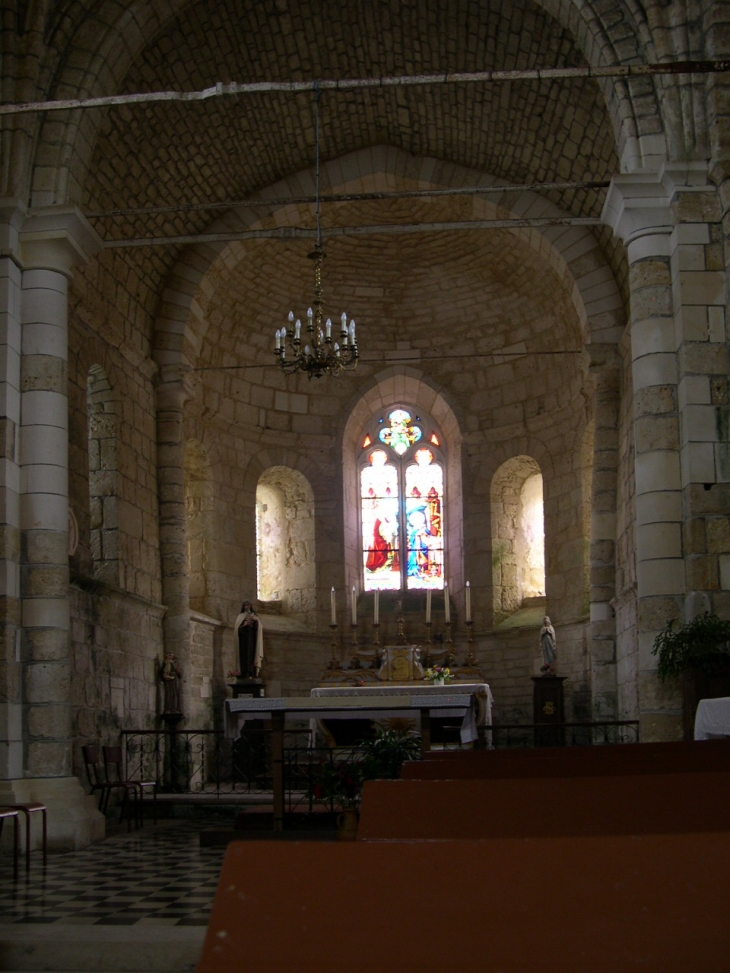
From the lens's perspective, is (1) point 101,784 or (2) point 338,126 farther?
(2) point 338,126

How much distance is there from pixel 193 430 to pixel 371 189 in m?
4.11

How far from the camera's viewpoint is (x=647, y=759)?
4.39 metres

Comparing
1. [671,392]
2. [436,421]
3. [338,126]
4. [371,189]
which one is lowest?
[671,392]

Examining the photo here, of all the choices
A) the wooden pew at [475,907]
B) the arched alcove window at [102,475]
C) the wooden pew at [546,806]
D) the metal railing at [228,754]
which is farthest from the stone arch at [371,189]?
the wooden pew at [475,907]

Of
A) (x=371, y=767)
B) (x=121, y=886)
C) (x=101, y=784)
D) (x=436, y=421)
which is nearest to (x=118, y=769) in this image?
(x=101, y=784)

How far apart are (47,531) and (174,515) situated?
4.54 meters

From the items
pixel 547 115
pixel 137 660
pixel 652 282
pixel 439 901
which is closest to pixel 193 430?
pixel 137 660

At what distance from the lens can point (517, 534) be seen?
17188 millimetres

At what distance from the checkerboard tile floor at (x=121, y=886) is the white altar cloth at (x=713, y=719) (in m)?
3.12

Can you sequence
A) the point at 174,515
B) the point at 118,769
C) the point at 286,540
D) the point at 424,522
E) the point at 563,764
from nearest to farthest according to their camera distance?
the point at 563,764, the point at 118,769, the point at 174,515, the point at 286,540, the point at 424,522

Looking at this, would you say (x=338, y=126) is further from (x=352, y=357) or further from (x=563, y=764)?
(x=563, y=764)

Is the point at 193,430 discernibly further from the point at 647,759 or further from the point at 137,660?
the point at 647,759

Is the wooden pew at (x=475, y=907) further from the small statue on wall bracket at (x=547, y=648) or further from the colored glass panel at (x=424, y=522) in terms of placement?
the colored glass panel at (x=424, y=522)

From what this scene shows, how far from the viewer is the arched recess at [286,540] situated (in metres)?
17.2
